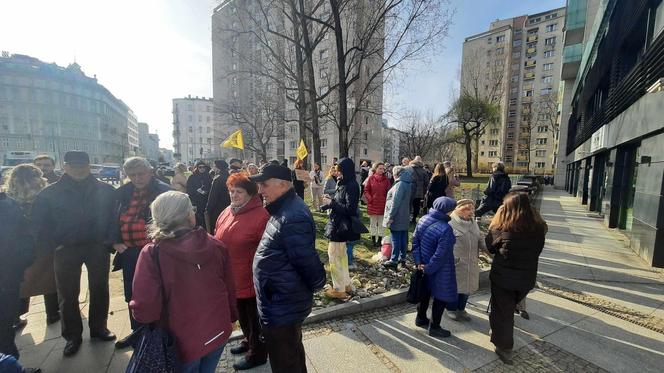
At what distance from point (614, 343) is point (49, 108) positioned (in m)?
87.0

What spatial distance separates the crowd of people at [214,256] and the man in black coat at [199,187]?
9.26 ft

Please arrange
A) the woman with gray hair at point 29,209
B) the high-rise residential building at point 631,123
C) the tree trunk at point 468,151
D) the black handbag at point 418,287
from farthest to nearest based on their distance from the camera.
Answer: the tree trunk at point 468,151 < the high-rise residential building at point 631,123 < the black handbag at point 418,287 < the woman with gray hair at point 29,209

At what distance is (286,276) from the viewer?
7.11 feet

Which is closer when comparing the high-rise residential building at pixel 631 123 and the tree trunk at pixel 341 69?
the high-rise residential building at pixel 631 123

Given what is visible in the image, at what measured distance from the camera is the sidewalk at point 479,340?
9.90 ft

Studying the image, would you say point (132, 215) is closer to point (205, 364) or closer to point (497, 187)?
point (205, 364)

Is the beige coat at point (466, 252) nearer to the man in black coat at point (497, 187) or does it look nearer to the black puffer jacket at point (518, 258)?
the black puffer jacket at point (518, 258)

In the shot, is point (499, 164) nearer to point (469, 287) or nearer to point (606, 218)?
point (469, 287)

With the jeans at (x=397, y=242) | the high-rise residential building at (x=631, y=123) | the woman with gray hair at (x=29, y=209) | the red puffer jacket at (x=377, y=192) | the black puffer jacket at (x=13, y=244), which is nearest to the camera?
the black puffer jacket at (x=13, y=244)

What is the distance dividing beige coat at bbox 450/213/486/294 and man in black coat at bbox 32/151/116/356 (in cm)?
400

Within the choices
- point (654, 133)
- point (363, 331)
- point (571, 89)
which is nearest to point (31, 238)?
point (363, 331)

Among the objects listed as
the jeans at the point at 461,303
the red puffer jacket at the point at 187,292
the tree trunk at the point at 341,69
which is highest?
the tree trunk at the point at 341,69

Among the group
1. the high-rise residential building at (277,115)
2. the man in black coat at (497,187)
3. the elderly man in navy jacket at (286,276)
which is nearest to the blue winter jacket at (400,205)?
the elderly man in navy jacket at (286,276)

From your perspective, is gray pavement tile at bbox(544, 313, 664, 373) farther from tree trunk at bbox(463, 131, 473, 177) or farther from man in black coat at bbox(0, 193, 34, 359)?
tree trunk at bbox(463, 131, 473, 177)
